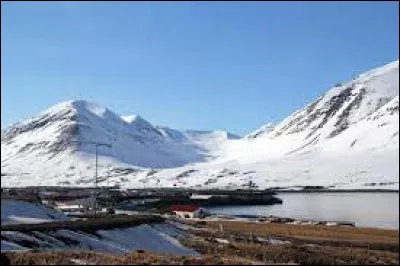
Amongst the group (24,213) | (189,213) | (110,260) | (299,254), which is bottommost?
(189,213)

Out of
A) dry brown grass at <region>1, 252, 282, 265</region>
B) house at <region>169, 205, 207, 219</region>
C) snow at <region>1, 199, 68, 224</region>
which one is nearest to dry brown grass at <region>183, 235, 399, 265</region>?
dry brown grass at <region>1, 252, 282, 265</region>

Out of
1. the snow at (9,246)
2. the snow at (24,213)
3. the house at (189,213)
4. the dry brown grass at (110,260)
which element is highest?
the snow at (24,213)

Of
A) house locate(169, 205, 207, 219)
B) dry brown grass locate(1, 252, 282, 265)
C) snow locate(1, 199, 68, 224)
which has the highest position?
snow locate(1, 199, 68, 224)

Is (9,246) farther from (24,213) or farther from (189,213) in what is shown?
(189,213)

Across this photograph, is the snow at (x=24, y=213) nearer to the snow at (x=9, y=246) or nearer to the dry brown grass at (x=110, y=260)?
the snow at (x=9, y=246)

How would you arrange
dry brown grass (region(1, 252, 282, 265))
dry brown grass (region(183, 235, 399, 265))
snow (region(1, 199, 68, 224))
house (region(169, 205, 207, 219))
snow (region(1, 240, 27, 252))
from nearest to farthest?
dry brown grass (region(1, 252, 282, 265)) → dry brown grass (region(183, 235, 399, 265)) → snow (region(1, 240, 27, 252)) → snow (region(1, 199, 68, 224)) → house (region(169, 205, 207, 219))

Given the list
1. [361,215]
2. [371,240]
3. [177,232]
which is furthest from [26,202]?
[361,215]

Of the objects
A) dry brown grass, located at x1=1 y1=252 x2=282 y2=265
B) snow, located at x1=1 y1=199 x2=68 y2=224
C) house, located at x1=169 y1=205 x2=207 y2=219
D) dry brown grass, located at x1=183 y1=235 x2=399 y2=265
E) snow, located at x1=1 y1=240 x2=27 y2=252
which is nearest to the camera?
dry brown grass, located at x1=1 y1=252 x2=282 y2=265

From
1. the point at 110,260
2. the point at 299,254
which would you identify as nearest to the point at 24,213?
the point at 299,254

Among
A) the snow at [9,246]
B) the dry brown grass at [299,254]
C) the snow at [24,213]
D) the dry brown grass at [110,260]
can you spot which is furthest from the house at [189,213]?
the dry brown grass at [110,260]

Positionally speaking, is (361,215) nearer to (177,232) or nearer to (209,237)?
(209,237)

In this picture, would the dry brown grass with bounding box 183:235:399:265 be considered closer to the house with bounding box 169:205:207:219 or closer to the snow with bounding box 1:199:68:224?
the snow with bounding box 1:199:68:224
